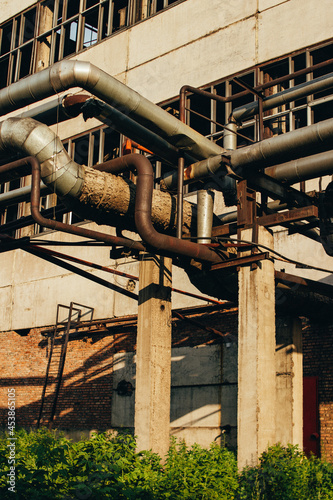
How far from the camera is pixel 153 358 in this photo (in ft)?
34.2

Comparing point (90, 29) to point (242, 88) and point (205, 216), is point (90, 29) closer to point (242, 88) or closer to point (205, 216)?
point (242, 88)

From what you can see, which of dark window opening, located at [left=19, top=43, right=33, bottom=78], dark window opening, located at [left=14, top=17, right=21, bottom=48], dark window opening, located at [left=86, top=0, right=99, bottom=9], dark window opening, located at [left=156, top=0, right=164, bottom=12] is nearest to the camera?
dark window opening, located at [left=156, top=0, right=164, bottom=12]

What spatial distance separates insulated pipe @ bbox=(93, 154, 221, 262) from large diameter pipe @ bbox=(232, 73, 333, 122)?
2.85m

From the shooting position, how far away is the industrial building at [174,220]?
30.9 ft

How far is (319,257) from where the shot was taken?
12969mm

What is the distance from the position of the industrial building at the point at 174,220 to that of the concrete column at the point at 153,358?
31mm

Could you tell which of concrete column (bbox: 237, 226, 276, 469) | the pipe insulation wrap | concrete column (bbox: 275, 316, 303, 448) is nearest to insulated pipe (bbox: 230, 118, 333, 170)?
concrete column (bbox: 237, 226, 276, 469)

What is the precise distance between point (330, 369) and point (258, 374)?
14.1ft

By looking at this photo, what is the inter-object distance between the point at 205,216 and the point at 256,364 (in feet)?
8.66

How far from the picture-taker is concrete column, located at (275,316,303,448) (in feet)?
36.8

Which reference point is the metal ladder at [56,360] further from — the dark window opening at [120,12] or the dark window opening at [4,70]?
the dark window opening at [4,70]

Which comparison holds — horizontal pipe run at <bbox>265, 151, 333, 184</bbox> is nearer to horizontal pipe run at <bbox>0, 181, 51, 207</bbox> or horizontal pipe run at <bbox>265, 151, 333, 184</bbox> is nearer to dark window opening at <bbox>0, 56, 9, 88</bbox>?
horizontal pipe run at <bbox>0, 181, 51, 207</bbox>

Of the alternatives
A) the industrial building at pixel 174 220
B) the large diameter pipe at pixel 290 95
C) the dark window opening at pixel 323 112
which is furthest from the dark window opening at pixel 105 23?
the large diameter pipe at pixel 290 95

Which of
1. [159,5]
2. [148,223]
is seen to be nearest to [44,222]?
[148,223]
